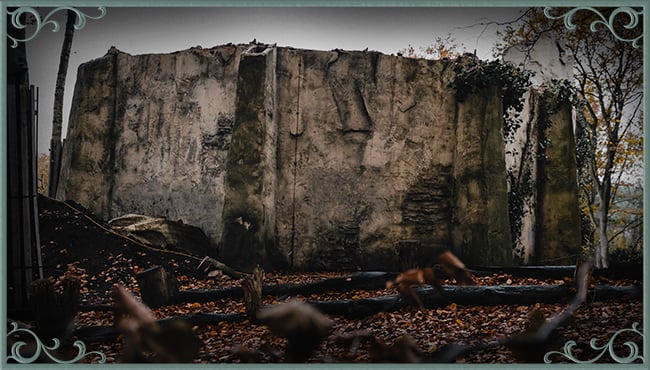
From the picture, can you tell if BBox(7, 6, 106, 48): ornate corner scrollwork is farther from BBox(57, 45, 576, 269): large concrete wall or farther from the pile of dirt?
the pile of dirt

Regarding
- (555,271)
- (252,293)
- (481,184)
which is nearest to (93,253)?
(252,293)

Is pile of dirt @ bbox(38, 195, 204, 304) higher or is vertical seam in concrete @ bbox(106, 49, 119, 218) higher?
vertical seam in concrete @ bbox(106, 49, 119, 218)

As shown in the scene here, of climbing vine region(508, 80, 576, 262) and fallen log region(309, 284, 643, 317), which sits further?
climbing vine region(508, 80, 576, 262)

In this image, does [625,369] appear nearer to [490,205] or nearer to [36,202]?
[490,205]

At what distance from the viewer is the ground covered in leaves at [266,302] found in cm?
318

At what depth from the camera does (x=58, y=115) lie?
3801mm

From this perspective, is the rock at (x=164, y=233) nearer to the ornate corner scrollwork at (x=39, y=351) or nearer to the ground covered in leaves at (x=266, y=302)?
the ground covered in leaves at (x=266, y=302)

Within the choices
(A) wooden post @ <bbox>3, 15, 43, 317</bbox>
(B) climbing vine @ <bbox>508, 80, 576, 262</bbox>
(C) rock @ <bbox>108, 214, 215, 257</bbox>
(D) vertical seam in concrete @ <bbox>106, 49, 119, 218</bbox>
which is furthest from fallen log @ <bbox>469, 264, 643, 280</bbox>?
(A) wooden post @ <bbox>3, 15, 43, 317</bbox>

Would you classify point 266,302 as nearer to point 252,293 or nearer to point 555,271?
point 252,293

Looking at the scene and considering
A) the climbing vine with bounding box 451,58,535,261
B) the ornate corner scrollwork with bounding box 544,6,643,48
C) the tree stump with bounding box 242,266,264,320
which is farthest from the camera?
the climbing vine with bounding box 451,58,535,261

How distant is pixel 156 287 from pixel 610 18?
368 cm

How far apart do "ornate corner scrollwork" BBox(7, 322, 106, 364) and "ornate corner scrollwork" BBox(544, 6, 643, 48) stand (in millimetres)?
3852

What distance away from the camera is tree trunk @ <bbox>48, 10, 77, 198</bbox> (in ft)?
12.2

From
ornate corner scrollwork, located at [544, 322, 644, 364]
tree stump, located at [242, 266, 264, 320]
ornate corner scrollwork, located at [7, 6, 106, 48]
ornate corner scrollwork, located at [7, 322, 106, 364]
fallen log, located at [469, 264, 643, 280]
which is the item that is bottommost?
ornate corner scrollwork, located at [7, 322, 106, 364]
